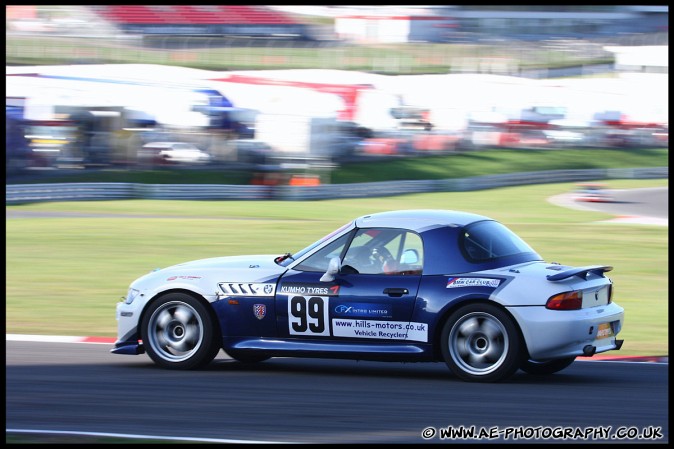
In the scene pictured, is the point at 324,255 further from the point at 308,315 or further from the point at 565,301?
the point at 565,301

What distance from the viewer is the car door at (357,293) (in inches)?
294

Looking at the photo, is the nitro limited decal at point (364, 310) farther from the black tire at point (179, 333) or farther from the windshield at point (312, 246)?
the black tire at point (179, 333)

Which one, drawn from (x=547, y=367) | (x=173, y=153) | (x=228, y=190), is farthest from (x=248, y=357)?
(x=173, y=153)

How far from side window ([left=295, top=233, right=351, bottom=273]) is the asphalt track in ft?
2.90

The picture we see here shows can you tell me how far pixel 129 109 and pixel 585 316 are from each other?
3039cm

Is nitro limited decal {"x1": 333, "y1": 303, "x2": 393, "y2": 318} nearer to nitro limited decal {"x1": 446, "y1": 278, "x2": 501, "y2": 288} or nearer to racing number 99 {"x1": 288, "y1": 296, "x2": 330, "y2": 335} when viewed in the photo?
racing number 99 {"x1": 288, "y1": 296, "x2": 330, "y2": 335}

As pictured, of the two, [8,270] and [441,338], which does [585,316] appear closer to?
[441,338]

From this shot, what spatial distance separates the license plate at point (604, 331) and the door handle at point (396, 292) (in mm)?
1493

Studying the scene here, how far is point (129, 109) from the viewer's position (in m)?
35.7

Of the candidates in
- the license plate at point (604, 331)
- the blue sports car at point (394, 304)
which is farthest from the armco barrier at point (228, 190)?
the license plate at point (604, 331)

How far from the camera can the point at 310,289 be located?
25.0 ft

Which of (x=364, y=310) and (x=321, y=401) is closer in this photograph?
(x=321, y=401)

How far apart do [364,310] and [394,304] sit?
0.79ft

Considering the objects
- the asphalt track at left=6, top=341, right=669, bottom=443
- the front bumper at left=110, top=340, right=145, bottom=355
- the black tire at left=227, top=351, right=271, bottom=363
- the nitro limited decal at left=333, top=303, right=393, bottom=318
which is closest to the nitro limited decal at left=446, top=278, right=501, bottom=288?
the nitro limited decal at left=333, top=303, right=393, bottom=318
